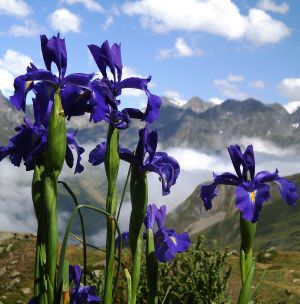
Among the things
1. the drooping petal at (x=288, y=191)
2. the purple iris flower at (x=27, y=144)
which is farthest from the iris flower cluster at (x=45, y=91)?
the drooping petal at (x=288, y=191)

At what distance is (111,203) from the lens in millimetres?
3307

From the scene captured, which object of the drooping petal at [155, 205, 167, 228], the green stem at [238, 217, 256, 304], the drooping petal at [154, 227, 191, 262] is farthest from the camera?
the drooping petal at [155, 205, 167, 228]

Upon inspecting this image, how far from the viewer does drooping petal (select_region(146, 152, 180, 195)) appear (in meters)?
3.69

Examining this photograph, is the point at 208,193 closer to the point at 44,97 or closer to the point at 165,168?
the point at 165,168

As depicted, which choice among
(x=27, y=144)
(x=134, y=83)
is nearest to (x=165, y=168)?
(x=134, y=83)

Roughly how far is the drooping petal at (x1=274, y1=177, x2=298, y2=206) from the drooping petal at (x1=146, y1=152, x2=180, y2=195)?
3.01ft

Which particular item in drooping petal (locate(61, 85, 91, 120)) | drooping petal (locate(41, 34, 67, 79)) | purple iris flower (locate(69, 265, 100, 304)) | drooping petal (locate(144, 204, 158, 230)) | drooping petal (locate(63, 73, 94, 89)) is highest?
drooping petal (locate(41, 34, 67, 79))

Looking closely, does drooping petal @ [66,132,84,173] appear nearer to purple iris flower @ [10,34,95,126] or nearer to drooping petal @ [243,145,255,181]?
purple iris flower @ [10,34,95,126]

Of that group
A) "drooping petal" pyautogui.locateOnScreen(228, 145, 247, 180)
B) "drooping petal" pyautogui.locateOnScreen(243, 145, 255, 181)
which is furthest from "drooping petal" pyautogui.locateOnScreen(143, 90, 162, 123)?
"drooping petal" pyautogui.locateOnScreen(243, 145, 255, 181)

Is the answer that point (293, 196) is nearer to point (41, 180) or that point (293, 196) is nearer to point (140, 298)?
point (41, 180)

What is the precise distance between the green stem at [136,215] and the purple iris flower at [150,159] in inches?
3.0

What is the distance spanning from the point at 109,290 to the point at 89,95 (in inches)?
53.7

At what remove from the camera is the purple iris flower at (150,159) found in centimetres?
371

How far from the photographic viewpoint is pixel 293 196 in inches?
153
